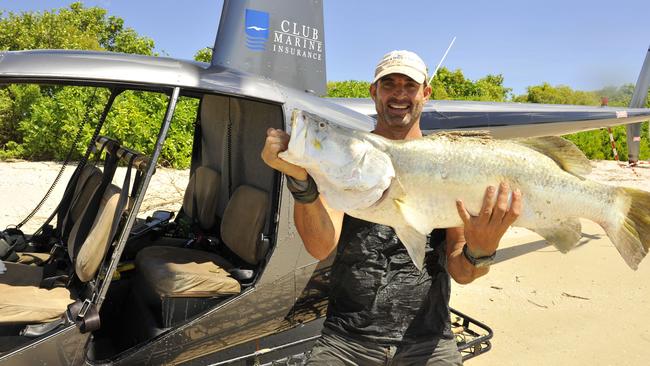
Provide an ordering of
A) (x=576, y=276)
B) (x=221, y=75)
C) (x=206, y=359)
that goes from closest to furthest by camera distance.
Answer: (x=221, y=75), (x=206, y=359), (x=576, y=276)

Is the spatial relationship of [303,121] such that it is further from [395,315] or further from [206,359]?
[206,359]

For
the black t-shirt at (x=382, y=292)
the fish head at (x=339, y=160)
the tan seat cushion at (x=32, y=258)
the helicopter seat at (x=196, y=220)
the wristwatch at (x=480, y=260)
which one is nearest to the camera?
the fish head at (x=339, y=160)

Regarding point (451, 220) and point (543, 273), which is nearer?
point (451, 220)

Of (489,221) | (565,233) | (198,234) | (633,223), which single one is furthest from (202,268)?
(633,223)

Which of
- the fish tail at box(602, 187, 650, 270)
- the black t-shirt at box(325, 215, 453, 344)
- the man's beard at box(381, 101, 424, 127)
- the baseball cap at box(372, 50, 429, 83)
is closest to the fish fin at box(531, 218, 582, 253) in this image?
the fish tail at box(602, 187, 650, 270)

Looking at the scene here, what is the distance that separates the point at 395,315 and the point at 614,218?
38.0 inches

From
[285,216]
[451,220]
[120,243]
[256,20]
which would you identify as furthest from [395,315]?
Result: [256,20]

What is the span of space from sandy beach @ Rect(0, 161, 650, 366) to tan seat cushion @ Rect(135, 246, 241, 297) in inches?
74.8

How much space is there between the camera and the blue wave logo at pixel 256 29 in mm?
3684

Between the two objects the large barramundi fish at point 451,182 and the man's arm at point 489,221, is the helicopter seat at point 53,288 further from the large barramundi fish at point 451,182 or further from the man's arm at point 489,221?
the man's arm at point 489,221

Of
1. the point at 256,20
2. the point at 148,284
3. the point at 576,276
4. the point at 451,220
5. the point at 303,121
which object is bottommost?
the point at 576,276

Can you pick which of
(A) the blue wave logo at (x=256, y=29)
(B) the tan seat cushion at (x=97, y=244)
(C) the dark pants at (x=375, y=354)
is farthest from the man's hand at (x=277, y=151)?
(A) the blue wave logo at (x=256, y=29)

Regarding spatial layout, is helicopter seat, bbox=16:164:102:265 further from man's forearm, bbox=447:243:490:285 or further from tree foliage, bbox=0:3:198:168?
tree foliage, bbox=0:3:198:168

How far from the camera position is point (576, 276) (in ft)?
18.8
